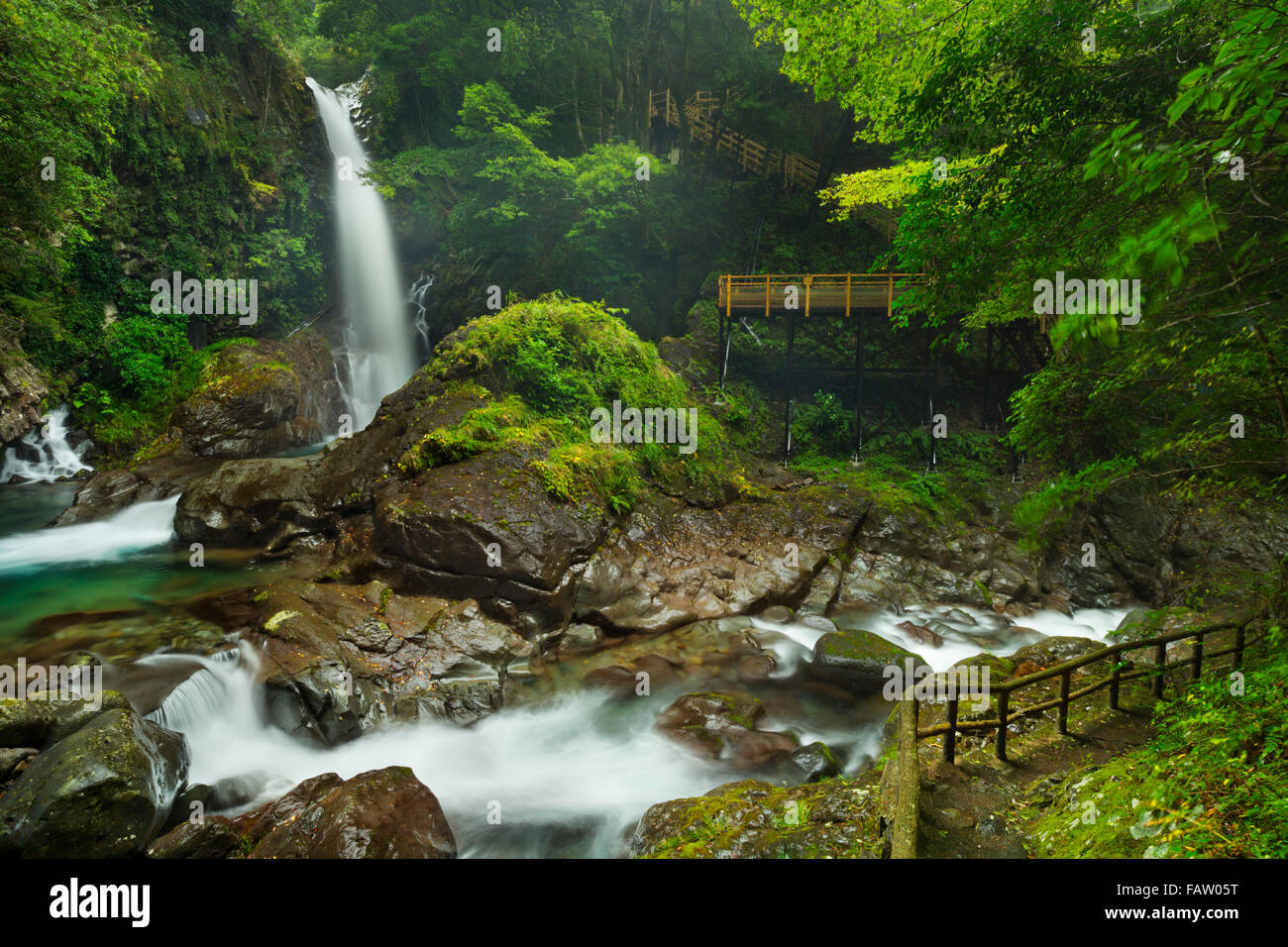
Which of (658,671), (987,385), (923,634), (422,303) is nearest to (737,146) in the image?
(987,385)

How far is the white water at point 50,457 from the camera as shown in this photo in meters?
13.9

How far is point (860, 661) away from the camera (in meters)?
8.82

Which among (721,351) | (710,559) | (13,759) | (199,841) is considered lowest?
(199,841)

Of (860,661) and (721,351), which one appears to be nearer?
(860,661)

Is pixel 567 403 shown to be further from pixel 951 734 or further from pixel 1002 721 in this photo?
pixel 1002 721

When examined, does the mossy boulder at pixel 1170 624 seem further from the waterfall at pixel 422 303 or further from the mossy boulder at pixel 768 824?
the waterfall at pixel 422 303

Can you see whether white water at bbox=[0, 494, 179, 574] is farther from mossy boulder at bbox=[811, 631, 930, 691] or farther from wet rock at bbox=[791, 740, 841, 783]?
mossy boulder at bbox=[811, 631, 930, 691]

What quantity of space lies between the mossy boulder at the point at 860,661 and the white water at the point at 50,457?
17.9m

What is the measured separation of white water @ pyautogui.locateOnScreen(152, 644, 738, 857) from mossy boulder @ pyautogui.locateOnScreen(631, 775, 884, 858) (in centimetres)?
119

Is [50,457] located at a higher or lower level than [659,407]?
lower

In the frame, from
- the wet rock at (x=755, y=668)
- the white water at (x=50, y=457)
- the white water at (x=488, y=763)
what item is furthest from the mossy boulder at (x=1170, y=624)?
the white water at (x=50, y=457)

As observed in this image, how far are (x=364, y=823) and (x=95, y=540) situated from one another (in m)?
9.82

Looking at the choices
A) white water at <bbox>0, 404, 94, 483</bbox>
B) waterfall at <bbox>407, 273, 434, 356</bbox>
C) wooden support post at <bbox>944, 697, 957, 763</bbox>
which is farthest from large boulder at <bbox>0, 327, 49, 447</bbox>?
wooden support post at <bbox>944, 697, 957, 763</bbox>
